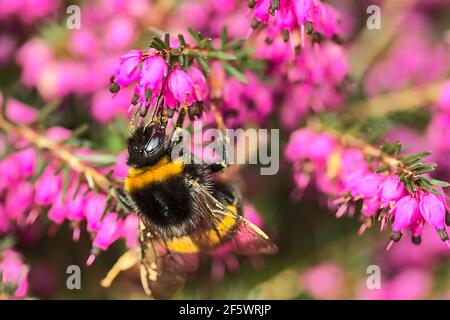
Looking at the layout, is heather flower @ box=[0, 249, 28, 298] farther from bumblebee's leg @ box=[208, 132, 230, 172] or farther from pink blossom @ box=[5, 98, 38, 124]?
bumblebee's leg @ box=[208, 132, 230, 172]

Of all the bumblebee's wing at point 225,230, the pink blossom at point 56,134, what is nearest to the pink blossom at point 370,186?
the bumblebee's wing at point 225,230

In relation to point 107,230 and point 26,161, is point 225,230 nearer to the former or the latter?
point 107,230

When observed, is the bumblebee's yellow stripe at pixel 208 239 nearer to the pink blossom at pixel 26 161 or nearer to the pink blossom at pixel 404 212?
the pink blossom at pixel 404 212
